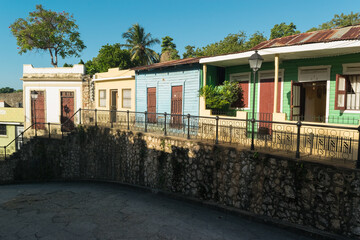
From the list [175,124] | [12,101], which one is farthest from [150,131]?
[12,101]

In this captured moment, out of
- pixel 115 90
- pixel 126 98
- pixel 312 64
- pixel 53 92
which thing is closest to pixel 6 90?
pixel 53 92

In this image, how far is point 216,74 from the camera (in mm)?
12586

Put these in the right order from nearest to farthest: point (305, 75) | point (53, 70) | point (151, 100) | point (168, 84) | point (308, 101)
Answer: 1. point (305, 75)
2. point (308, 101)
3. point (168, 84)
4. point (151, 100)
5. point (53, 70)

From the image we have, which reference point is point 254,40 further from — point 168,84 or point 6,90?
point 6,90

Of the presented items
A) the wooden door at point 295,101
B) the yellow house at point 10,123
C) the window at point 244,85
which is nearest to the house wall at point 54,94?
the yellow house at point 10,123

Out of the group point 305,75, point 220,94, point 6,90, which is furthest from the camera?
point 6,90

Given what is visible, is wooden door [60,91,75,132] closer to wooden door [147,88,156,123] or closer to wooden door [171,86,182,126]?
wooden door [147,88,156,123]

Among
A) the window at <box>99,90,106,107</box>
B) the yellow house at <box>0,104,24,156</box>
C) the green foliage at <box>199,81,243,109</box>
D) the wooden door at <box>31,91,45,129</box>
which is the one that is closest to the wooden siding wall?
the green foliage at <box>199,81,243,109</box>

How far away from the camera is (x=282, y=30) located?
128 feet

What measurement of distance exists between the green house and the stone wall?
9.49 feet

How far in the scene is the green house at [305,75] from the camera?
342 inches

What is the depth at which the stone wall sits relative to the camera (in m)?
5.70

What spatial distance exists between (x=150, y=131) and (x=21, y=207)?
18.3ft

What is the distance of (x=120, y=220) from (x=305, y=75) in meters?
8.67
